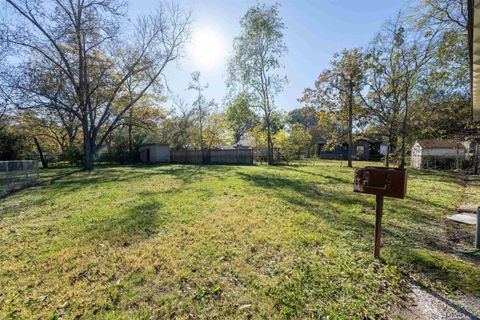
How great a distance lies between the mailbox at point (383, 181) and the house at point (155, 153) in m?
23.2

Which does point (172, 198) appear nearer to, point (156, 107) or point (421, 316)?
point (421, 316)

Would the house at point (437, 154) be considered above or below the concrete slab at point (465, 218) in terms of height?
above

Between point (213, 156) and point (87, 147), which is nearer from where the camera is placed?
point (87, 147)

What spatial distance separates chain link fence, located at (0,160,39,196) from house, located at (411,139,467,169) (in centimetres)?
2668

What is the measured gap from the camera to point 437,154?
66.0 feet

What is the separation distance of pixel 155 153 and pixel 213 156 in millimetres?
6582

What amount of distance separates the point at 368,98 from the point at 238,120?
462 inches

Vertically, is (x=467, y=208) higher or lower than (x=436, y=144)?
lower

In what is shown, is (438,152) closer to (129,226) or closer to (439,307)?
(439,307)

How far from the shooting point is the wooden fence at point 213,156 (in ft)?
69.1

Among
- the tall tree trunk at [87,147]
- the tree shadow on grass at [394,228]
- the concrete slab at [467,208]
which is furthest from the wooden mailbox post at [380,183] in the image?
the tall tree trunk at [87,147]

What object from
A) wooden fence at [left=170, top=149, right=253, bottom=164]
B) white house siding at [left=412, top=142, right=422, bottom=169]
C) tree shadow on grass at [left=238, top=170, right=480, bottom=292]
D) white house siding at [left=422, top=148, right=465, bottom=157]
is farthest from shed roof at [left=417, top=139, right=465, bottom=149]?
tree shadow on grass at [left=238, top=170, right=480, bottom=292]

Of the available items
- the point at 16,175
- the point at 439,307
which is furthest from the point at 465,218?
the point at 16,175

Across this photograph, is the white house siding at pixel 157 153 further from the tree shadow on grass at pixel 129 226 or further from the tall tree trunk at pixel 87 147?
the tree shadow on grass at pixel 129 226
